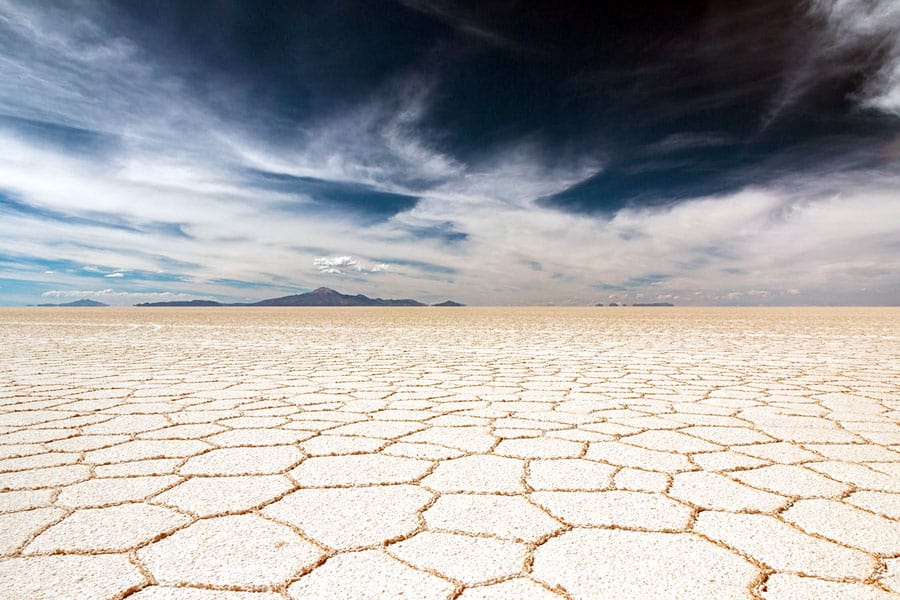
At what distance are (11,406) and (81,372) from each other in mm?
1321

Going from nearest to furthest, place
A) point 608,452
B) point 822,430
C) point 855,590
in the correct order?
point 855,590 → point 608,452 → point 822,430

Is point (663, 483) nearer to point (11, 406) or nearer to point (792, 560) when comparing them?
point (792, 560)

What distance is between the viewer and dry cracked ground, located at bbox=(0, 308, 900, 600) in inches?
40.1

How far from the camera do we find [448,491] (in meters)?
1.47

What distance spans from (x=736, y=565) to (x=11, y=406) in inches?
119

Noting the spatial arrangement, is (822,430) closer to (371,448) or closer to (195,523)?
(371,448)

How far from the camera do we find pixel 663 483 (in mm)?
1532

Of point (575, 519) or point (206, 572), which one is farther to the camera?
point (575, 519)

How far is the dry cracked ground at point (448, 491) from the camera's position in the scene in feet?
3.34

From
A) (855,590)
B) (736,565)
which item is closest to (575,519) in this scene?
(736,565)

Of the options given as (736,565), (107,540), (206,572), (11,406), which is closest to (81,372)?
(11,406)

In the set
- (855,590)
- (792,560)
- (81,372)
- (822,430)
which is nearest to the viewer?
(855,590)

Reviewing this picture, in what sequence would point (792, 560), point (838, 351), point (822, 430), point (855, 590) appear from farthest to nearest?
point (838, 351) < point (822, 430) < point (792, 560) < point (855, 590)

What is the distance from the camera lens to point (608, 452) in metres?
1.84
